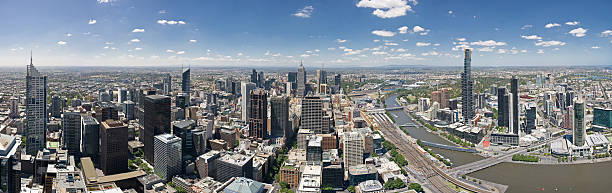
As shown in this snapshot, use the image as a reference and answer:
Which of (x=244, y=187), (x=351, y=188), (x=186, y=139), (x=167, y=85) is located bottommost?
(x=351, y=188)

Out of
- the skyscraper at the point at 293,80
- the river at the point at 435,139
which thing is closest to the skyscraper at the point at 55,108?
the river at the point at 435,139

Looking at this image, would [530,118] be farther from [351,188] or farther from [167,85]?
[167,85]

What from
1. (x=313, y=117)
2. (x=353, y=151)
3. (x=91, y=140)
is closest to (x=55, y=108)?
(x=91, y=140)

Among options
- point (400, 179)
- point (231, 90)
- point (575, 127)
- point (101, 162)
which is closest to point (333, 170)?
point (400, 179)

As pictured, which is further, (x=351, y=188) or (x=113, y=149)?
(x=113, y=149)

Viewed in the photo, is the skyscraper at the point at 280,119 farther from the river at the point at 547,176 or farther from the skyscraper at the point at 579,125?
the skyscraper at the point at 579,125

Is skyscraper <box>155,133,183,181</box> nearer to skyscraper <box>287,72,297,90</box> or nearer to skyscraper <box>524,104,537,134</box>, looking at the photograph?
skyscraper <box>524,104,537,134</box>

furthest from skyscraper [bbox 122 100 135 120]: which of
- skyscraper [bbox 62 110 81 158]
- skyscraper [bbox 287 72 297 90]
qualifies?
skyscraper [bbox 287 72 297 90]
